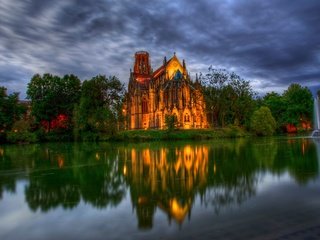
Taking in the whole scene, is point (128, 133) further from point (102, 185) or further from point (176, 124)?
point (102, 185)

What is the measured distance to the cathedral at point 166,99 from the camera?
9188cm

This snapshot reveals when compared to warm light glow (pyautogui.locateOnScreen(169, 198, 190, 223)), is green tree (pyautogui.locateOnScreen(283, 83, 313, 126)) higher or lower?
higher

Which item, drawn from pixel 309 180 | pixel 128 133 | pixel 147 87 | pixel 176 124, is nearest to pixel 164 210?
pixel 309 180

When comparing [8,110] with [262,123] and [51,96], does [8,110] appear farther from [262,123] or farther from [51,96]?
[262,123]

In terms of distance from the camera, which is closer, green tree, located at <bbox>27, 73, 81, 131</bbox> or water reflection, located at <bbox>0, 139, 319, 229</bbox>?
water reflection, located at <bbox>0, 139, 319, 229</bbox>

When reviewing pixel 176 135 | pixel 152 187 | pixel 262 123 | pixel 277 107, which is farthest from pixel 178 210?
pixel 277 107

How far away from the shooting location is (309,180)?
12.6 meters

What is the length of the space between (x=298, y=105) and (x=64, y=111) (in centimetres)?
→ 7463

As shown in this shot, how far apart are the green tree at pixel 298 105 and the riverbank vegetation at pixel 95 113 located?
27236mm

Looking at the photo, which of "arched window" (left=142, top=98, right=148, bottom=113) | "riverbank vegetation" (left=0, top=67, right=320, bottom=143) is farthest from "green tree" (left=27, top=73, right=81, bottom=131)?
"arched window" (left=142, top=98, right=148, bottom=113)

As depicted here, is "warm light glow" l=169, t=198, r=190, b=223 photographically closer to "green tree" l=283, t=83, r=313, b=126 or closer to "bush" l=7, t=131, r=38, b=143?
"bush" l=7, t=131, r=38, b=143

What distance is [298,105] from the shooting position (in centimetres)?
11050

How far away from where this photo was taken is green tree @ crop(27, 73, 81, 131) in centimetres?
8188

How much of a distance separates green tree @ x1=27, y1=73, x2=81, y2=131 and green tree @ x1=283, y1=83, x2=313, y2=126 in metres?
67.7
